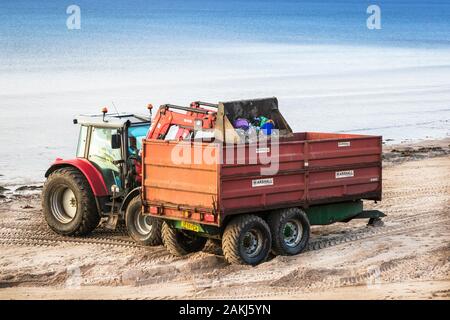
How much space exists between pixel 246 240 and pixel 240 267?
0.51 metres

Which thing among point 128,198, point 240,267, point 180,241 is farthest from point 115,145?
point 240,267

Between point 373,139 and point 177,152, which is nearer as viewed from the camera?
point 177,152

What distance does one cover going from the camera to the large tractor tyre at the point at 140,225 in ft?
58.6

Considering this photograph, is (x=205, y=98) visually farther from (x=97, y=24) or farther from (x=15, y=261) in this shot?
(x=97, y=24)

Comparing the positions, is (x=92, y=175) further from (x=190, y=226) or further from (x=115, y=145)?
(x=190, y=226)

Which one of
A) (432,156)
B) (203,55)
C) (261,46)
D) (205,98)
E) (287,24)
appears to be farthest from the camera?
(287,24)

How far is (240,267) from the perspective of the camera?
1627 centimetres

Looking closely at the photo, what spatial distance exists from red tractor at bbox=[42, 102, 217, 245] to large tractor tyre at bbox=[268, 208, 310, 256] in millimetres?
1880

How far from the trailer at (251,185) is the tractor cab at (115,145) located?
1360mm

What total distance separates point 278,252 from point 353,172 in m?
1.84

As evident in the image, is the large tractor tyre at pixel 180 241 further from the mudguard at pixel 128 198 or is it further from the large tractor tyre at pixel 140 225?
the mudguard at pixel 128 198

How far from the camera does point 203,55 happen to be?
69125 millimetres

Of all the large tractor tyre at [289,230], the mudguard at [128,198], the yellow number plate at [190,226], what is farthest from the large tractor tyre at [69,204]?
the large tractor tyre at [289,230]

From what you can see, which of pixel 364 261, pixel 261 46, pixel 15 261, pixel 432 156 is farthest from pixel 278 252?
pixel 261 46
